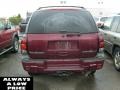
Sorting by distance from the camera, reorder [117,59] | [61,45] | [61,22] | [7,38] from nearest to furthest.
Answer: [61,45], [61,22], [117,59], [7,38]

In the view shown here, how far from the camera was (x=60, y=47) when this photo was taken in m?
5.21

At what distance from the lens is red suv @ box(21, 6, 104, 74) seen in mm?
5180

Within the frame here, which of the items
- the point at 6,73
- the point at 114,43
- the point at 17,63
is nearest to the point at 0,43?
the point at 17,63

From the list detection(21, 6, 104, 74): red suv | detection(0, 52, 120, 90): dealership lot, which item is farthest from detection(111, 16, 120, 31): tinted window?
detection(21, 6, 104, 74): red suv

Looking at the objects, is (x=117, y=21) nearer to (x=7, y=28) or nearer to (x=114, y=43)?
(x=114, y=43)

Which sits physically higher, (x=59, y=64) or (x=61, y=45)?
(x=61, y=45)

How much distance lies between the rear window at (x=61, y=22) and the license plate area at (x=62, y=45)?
25 cm

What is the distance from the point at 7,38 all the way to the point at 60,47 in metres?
4.18

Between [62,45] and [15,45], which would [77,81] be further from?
→ [15,45]

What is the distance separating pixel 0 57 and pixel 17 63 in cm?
140

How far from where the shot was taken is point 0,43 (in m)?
8.02

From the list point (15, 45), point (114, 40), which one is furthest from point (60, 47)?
point (15, 45)

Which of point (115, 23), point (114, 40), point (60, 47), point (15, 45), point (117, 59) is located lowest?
point (15, 45)

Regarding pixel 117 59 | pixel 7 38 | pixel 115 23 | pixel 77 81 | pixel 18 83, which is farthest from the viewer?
pixel 7 38
